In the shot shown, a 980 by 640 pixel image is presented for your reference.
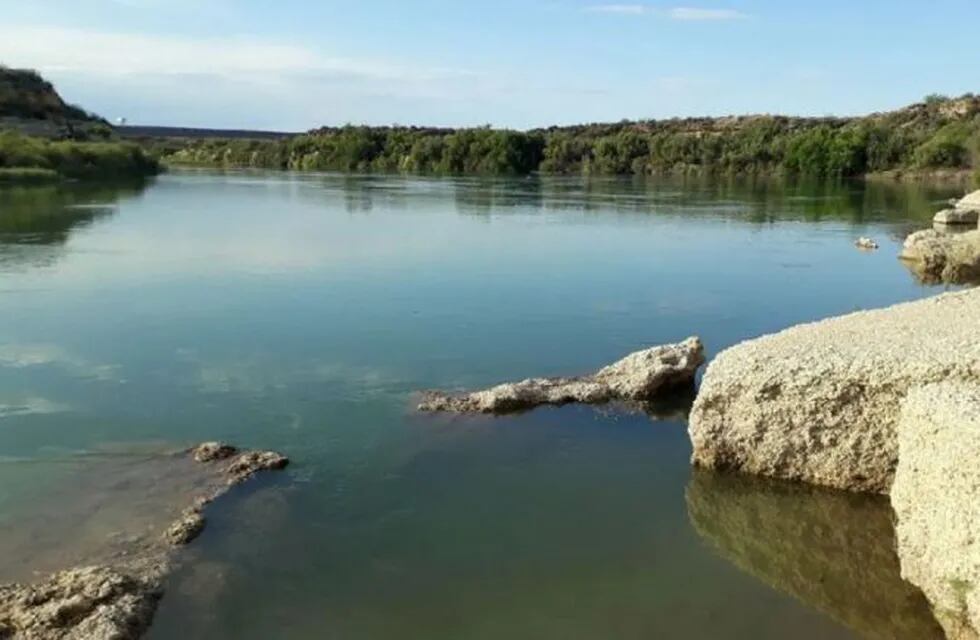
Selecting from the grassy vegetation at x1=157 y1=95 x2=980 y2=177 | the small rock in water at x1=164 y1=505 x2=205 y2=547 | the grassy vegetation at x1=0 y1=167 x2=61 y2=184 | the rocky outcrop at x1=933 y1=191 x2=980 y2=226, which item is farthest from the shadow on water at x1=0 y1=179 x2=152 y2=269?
the grassy vegetation at x1=157 y1=95 x2=980 y2=177

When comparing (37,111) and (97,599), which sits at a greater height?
(37,111)

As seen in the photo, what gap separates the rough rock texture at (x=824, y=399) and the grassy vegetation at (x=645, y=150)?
357 ft

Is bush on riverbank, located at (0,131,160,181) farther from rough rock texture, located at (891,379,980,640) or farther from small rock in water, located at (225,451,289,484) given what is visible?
rough rock texture, located at (891,379,980,640)

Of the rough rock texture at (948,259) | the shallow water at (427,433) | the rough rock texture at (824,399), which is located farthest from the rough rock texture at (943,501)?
the rough rock texture at (948,259)

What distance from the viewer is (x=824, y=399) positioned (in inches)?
499

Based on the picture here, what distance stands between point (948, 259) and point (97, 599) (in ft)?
102

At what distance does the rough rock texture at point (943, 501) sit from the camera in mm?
8906

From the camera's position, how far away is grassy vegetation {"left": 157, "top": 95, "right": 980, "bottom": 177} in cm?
12288

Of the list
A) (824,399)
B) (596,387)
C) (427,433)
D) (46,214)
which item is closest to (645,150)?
(46,214)

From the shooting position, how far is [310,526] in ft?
39.8

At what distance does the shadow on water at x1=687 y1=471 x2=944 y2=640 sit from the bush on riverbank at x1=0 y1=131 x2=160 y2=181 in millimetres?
71875

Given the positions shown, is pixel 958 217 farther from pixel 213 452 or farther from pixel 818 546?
pixel 213 452

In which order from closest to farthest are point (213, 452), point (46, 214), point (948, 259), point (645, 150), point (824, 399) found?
point (824, 399), point (213, 452), point (948, 259), point (46, 214), point (645, 150)

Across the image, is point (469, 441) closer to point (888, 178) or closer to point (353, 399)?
point (353, 399)
